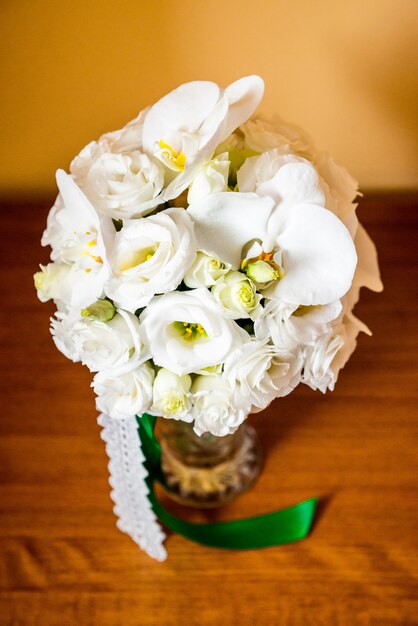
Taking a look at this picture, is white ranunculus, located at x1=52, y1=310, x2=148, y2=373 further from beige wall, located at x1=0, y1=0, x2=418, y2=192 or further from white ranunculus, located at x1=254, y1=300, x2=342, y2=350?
beige wall, located at x1=0, y1=0, x2=418, y2=192

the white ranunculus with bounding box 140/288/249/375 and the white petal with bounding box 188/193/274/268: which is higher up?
the white petal with bounding box 188/193/274/268

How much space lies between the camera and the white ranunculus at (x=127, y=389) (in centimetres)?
58

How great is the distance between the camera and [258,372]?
55 centimetres

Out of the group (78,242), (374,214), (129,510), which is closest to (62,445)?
(129,510)

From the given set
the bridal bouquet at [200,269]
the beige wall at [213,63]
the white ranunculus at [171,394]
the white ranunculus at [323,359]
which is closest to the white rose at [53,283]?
the bridal bouquet at [200,269]

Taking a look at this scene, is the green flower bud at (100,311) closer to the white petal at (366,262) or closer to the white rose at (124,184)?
the white rose at (124,184)

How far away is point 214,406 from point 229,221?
0.52 feet

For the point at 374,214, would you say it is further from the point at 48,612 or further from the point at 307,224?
the point at 48,612

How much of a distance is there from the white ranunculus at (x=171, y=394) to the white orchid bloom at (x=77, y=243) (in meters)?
0.09

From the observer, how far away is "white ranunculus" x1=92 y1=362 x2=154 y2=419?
0.58 meters

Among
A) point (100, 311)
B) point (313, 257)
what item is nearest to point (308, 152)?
point (313, 257)

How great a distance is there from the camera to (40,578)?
29.2 inches

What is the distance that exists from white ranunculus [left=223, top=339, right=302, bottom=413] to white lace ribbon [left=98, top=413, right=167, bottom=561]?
179 mm

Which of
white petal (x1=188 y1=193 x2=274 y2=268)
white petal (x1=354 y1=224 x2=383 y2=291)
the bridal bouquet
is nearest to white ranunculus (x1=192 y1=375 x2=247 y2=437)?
the bridal bouquet
